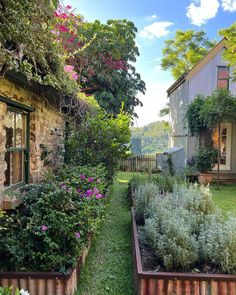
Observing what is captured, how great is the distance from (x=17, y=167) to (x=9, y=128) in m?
0.76

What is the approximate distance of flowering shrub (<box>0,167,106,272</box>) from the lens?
3209 millimetres

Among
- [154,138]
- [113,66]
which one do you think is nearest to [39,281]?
[113,66]

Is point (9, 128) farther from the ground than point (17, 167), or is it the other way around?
point (9, 128)

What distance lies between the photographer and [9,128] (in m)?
4.30

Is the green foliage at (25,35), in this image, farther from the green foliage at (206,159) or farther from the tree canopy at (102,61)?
the green foliage at (206,159)

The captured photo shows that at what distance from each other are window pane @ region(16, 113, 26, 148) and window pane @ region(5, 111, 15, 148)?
8.2 inches

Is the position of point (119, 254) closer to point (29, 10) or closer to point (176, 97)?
point (29, 10)

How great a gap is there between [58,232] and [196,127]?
10550 millimetres

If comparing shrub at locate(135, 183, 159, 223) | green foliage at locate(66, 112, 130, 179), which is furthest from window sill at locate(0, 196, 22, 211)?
green foliage at locate(66, 112, 130, 179)

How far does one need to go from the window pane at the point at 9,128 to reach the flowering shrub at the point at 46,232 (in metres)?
1.04

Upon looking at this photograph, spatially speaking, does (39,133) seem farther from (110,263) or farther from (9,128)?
(110,263)

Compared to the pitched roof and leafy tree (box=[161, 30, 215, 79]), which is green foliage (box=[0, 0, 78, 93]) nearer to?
the pitched roof

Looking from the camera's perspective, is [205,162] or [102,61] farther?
[102,61]

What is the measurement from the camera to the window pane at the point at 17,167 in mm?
4574
